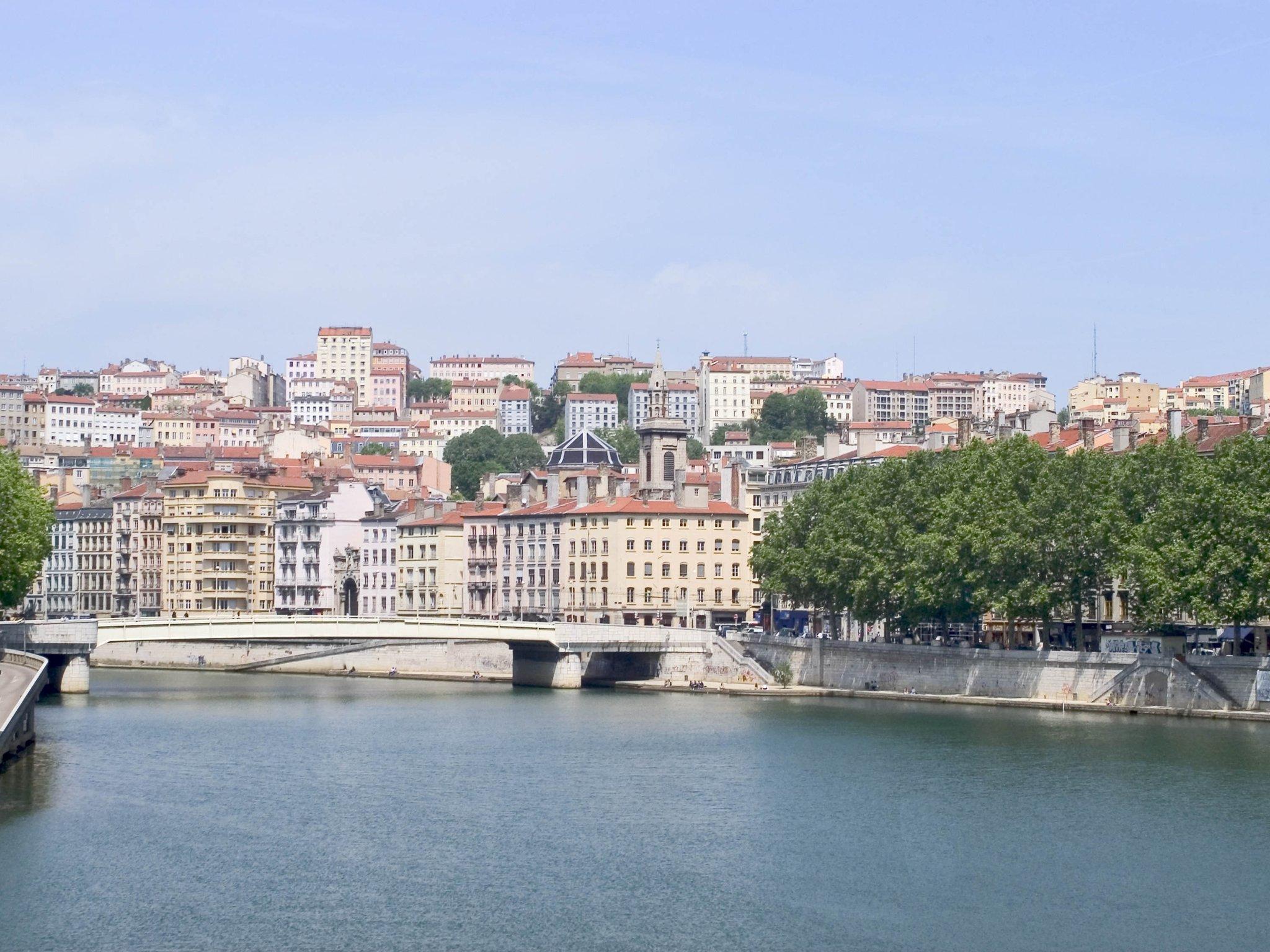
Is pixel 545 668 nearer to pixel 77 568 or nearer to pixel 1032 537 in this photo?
pixel 1032 537

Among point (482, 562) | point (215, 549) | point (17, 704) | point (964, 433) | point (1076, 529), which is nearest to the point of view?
point (17, 704)

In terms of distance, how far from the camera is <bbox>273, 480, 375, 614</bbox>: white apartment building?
496 feet

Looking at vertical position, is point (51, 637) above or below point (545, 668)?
above

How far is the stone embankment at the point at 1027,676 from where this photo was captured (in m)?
80.1

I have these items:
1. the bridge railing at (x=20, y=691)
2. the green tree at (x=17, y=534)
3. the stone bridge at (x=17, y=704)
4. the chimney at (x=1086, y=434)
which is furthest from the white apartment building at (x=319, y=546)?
the stone bridge at (x=17, y=704)

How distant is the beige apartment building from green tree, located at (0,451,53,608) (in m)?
53.6

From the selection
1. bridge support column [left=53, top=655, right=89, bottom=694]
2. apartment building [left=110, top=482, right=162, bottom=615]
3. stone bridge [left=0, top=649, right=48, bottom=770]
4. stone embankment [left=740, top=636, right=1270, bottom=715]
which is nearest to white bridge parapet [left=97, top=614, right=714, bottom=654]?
bridge support column [left=53, top=655, right=89, bottom=694]

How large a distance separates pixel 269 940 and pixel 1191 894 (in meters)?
A: 20.4

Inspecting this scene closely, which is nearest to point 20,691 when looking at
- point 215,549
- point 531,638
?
point 531,638

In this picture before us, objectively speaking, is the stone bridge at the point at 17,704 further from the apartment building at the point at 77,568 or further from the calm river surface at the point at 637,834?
the apartment building at the point at 77,568

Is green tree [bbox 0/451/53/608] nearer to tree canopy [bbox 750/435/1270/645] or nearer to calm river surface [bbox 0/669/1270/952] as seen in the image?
calm river surface [bbox 0/669/1270/952]

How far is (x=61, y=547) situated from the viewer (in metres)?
170

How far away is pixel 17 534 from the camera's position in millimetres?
95250

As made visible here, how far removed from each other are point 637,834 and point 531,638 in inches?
1890
